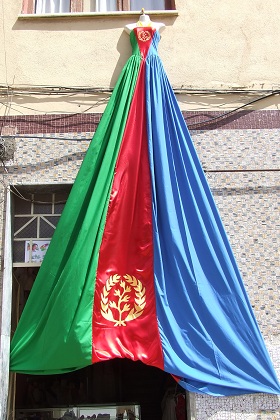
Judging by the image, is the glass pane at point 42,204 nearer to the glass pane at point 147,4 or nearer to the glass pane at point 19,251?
the glass pane at point 19,251

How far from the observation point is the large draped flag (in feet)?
16.2

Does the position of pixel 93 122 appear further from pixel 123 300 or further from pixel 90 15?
pixel 123 300

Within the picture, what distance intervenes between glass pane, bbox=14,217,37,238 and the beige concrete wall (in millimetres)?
1161

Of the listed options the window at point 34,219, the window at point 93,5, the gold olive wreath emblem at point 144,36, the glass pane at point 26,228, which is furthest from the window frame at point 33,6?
the glass pane at point 26,228

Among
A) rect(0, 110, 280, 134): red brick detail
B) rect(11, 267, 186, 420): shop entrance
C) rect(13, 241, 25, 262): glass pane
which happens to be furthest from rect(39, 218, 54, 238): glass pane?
rect(11, 267, 186, 420): shop entrance

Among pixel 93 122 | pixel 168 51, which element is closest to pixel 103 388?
pixel 93 122

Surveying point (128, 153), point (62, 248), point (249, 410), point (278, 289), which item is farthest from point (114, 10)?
point (249, 410)

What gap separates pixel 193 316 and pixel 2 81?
320cm

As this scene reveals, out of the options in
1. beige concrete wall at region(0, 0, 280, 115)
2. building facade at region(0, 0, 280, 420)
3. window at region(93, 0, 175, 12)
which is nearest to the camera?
building facade at region(0, 0, 280, 420)

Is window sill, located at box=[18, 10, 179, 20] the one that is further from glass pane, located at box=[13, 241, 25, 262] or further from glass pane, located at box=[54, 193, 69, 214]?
glass pane, located at box=[13, 241, 25, 262]

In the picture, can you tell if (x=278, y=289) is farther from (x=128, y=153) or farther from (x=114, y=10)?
(x=114, y=10)

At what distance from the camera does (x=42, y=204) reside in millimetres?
5945

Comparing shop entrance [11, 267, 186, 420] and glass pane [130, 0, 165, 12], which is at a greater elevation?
glass pane [130, 0, 165, 12]

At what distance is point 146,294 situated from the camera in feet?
16.9
